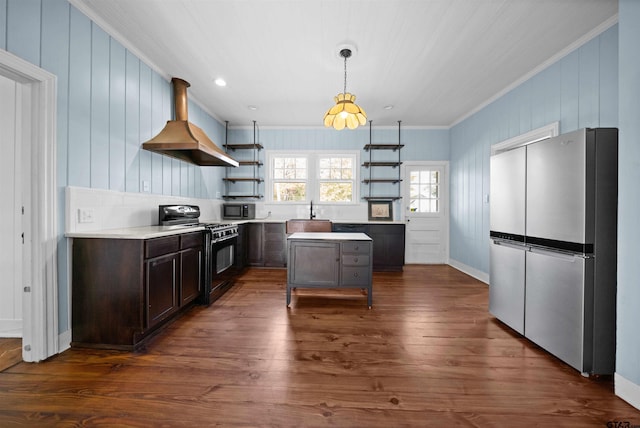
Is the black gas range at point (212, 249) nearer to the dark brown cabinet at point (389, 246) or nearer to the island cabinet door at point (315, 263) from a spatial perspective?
the island cabinet door at point (315, 263)

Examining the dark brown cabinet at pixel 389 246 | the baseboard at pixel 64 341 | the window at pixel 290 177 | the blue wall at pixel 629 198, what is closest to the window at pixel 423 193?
the dark brown cabinet at pixel 389 246

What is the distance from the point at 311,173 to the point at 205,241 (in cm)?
287

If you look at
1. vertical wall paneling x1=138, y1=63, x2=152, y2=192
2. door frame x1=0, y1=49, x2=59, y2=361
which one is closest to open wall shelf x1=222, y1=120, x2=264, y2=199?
vertical wall paneling x1=138, y1=63, x2=152, y2=192

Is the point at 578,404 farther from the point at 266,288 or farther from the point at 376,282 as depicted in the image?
the point at 266,288

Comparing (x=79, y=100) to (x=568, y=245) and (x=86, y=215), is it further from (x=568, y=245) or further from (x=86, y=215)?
(x=568, y=245)

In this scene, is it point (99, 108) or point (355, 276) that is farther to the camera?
point (355, 276)

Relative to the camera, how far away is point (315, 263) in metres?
2.94

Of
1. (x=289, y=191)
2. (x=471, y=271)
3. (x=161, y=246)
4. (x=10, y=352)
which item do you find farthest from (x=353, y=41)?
(x=471, y=271)

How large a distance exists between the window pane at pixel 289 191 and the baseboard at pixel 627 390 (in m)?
4.57

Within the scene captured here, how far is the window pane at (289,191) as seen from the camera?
540cm

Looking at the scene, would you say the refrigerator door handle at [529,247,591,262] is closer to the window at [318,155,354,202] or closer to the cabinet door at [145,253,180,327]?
the cabinet door at [145,253,180,327]

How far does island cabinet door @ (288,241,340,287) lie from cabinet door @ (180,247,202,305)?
1.00 metres

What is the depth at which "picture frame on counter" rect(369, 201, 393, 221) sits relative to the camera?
17.3 ft

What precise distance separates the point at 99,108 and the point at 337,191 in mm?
3875
